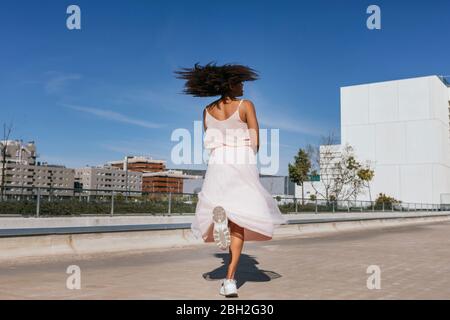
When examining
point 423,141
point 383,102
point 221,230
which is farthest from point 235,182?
point 383,102

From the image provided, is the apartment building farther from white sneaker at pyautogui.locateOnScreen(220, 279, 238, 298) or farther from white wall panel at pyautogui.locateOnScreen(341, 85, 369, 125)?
white sneaker at pyautogui.locateOnScreen(220, 279, 238, 298)

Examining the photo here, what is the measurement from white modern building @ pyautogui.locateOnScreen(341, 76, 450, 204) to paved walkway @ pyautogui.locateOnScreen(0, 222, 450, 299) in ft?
250

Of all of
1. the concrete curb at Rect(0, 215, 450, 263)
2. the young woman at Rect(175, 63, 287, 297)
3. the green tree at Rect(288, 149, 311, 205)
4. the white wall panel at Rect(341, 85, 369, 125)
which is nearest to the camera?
the young woman at Rect(175, 63, 287, 297)

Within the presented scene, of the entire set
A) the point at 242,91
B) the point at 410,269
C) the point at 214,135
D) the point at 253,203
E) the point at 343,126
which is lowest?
the point at 410,269

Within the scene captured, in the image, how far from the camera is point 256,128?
178 inches

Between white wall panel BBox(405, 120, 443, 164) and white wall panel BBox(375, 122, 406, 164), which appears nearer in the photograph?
white wall panel BBox(405, 120, 443, 164)

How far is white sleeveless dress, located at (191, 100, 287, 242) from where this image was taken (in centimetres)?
451

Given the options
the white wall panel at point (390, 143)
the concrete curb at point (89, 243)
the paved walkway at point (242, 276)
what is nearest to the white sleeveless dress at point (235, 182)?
the paved walkway at point (242, 276)

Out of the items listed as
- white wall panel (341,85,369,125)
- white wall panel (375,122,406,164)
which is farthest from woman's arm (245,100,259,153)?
white wall panel (341,85,369,125)

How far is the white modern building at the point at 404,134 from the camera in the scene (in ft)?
257

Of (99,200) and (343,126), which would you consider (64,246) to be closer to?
(99,200)

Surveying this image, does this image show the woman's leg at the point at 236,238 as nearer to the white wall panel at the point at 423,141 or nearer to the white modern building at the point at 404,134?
the white modern building at the point at 404,134

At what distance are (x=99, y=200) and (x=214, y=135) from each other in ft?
59.7

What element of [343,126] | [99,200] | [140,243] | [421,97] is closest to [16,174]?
[343,126]
